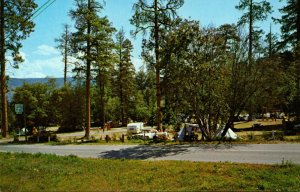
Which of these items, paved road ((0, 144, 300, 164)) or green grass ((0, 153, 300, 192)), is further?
paved road ((0, 144, 300, 164))

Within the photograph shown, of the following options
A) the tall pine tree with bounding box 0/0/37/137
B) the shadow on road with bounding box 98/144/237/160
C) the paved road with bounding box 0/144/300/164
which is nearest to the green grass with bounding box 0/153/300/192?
the paved road with bounding box 0/144/300/164

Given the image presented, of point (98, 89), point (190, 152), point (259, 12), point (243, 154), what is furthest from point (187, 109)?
point (98, 89)

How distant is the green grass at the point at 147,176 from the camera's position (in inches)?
433

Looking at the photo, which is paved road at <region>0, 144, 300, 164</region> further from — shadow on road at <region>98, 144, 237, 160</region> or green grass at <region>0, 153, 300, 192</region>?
green grass at <region>0, 153, 300, 192</region>

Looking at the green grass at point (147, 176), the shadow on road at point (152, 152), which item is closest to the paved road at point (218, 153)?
the shadow on road at point (152, 152)

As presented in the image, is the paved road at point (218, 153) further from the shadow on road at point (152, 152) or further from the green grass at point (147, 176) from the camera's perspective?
the green grass at point (147, 176)

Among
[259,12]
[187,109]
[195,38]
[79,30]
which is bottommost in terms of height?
[187,109]

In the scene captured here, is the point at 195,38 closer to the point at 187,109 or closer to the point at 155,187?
the point at 187,109

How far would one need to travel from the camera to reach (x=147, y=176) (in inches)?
501

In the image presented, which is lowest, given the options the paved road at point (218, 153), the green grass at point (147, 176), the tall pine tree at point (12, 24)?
the green grass at point (147, 176)

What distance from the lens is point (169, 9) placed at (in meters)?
29.4

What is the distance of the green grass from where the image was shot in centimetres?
1101

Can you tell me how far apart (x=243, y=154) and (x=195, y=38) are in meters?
9.41

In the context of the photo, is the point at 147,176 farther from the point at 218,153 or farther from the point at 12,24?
the point at 12,24
